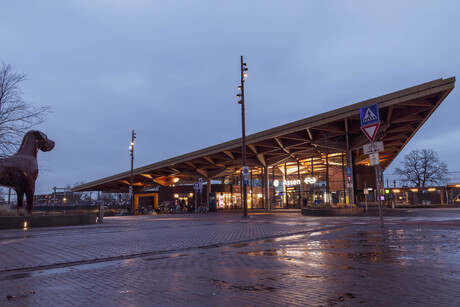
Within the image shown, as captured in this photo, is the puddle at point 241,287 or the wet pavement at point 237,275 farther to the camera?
the puddle at point 241,287

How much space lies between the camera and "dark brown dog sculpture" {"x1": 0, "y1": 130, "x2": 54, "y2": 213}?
57.8 ft

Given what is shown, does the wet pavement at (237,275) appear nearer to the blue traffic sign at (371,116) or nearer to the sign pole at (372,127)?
the sign pole at (372,127)

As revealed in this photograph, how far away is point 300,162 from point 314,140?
1105 centimetres

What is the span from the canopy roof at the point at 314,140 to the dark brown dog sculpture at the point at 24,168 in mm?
22953

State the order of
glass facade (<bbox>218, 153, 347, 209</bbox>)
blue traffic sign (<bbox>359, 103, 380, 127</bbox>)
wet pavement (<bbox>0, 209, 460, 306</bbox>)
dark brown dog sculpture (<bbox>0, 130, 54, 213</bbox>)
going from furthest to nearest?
glass facade (<bbox>218, 153, 347, 209</bbox>)
dark brown dog sculpture (<bbox>0, 130, 54, 213</bbox>)
blue traffic sign (<bbox>359, 103, 380, 127</bbox>)
wet pavement (<bbox>0, 209, 460, 306</bbox>)

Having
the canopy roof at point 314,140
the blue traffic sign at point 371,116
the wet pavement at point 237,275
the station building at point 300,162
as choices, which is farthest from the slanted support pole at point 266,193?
the wet pavement at point 237,275

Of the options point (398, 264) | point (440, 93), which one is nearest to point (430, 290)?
point (398, 264)

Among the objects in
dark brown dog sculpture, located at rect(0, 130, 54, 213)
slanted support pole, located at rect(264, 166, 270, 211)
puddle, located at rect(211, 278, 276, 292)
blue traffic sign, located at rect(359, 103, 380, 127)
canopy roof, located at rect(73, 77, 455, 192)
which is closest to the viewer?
puddle, located at rect(211, 278, 276, 292)

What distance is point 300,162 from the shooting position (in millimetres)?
48312

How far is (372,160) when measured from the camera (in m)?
13.5

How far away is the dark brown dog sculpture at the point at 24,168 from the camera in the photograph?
17.6 m

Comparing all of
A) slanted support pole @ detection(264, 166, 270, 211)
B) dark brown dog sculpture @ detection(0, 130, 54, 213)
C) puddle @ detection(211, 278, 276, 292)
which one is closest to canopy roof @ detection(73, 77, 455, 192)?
slanted support pole @ detection(264, 166, 270, 211)

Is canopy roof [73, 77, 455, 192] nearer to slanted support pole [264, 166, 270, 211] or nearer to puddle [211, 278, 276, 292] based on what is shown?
slanted support pole [264, 166, 270, 211]

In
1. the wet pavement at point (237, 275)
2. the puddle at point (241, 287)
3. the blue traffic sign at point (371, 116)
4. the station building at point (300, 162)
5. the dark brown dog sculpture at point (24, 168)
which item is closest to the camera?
the wet pavement at point (237, 275)
